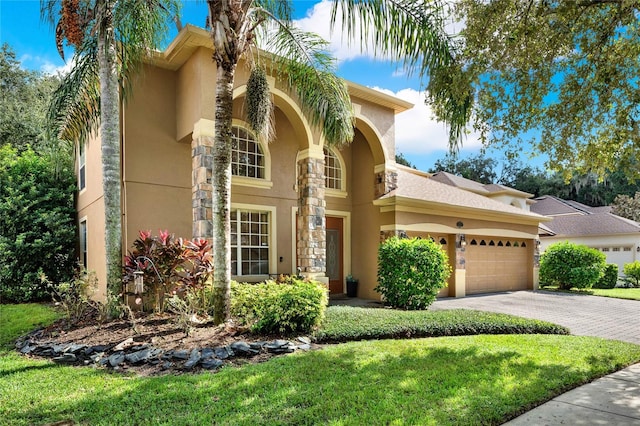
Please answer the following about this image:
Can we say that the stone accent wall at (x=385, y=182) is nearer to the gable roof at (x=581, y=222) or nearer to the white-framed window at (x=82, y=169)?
the white-framed window at (x=82, y=169)

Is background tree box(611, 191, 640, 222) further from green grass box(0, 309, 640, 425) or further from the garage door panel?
green grass box(0, 309, 640, 425)

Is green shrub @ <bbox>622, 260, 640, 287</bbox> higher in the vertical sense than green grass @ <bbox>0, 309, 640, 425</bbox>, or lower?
lower

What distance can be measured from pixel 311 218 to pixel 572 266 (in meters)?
12.3

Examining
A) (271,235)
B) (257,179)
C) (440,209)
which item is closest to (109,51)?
(257,179)

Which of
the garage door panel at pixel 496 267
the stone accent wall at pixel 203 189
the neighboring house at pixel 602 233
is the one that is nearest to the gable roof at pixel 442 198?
the garage door panel at pixel 496 267

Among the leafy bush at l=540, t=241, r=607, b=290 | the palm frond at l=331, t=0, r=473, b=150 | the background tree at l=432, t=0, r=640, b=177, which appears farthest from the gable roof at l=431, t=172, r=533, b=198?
the palm frond at l=331, t=0, r=473, b=150

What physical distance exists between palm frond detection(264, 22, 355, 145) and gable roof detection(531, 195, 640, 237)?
71.2 ft

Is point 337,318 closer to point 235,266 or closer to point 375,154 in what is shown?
point 235,266

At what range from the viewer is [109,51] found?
7.89 meters

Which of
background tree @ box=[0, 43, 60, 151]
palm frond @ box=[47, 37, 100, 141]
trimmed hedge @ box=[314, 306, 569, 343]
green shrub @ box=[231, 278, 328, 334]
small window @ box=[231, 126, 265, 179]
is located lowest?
trimmed hedge @ box=[314, 306, 569, 343]

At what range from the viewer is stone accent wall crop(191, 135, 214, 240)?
911cm

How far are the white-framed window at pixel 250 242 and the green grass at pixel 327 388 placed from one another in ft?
18.7

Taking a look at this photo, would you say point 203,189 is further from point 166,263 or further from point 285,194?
point 285,194

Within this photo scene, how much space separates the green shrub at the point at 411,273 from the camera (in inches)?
408
